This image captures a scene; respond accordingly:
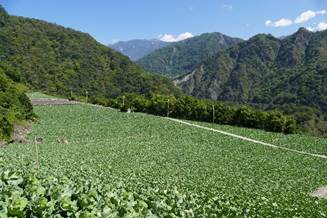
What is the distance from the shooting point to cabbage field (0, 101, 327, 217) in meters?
11.7

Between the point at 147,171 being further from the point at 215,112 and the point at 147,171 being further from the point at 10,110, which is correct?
the point at 215,112

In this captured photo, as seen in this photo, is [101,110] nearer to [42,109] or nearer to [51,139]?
[42,109]

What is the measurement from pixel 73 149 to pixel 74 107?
41.4 meters

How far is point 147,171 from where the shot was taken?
4262cm

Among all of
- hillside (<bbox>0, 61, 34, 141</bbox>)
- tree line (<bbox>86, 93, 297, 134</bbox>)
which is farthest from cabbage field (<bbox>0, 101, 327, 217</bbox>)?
tree line (<bbox>86, 93, 297, 134</bbox>)

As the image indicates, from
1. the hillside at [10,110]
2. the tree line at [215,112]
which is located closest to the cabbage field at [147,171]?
the hillside at [10,110]

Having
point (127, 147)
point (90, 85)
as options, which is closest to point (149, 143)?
point (127, 147)

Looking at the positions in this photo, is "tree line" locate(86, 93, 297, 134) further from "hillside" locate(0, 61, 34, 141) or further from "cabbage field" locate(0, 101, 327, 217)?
"hillside" locate(0, 61, 34, 141)

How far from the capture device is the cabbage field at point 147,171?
1169 centimetres

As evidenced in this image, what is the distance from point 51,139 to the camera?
220 feet

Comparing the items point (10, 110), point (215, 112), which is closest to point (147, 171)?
point (10, 110)

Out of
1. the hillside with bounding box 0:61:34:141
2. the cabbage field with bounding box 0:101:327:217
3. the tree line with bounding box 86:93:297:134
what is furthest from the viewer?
the tree line with bounding box 86:93:297:134

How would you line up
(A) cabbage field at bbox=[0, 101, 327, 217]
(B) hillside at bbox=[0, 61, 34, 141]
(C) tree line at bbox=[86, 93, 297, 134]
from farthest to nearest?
(C) tree line at bbox=[86, 93, 297, 134]
(B) hillside at bbox=[0, 61, 34, 141]
(A) cabbage field at bbox=[0, 101, 327, 217]

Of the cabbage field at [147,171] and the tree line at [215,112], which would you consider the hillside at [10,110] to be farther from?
the tree line at [215,112]
